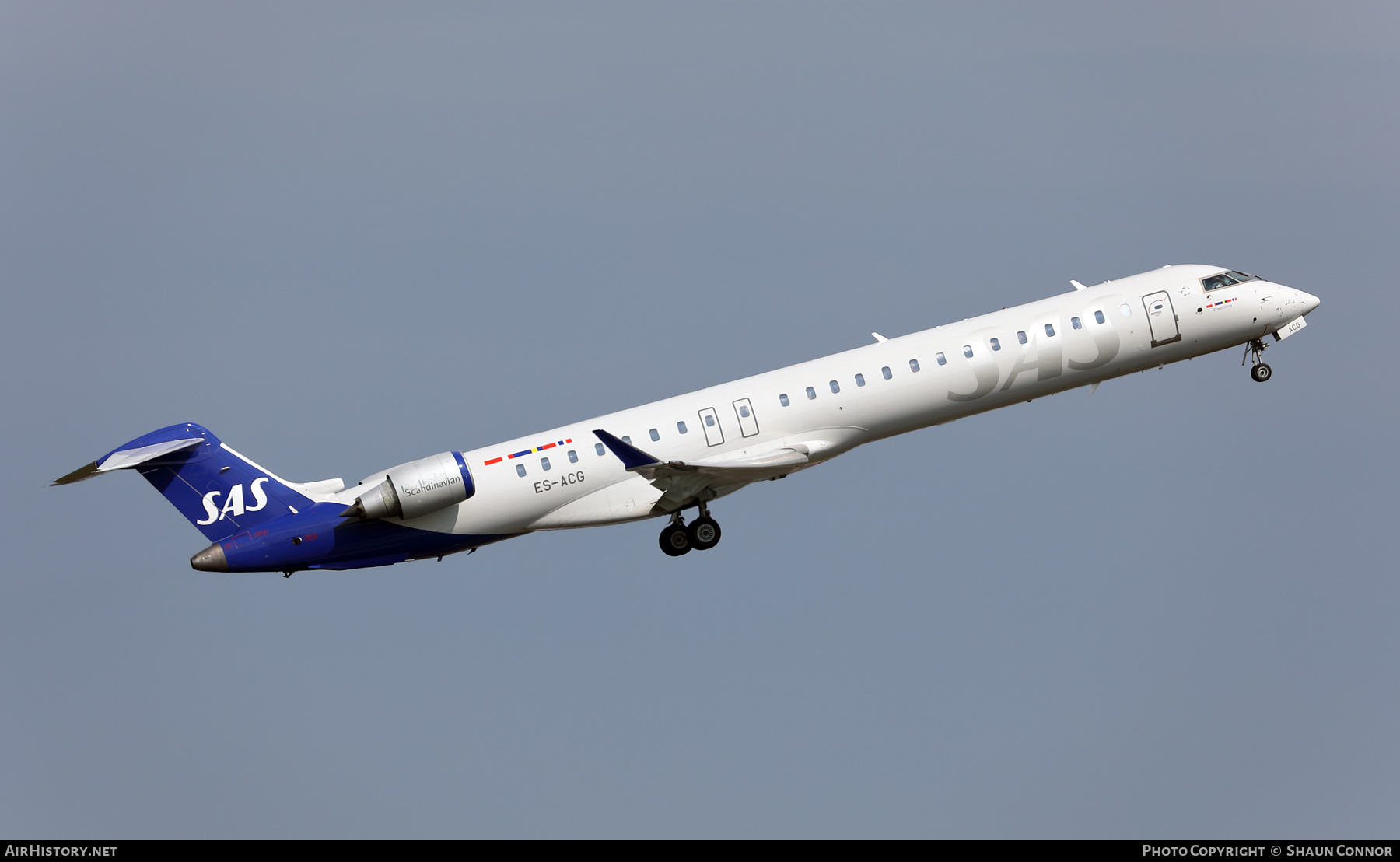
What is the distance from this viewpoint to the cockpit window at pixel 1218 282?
37.8m

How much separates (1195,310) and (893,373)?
753 centimetres

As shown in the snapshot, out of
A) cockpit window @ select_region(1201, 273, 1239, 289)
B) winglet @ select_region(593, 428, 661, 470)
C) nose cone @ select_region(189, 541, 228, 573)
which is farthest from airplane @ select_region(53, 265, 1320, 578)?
cockpit window @ select_region(1201, 273, 1239, 289)

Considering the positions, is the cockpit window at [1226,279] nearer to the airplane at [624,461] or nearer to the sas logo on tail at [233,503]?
the airplane at [624,461]

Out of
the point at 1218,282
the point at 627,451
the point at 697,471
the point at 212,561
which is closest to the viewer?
the point at 627,451

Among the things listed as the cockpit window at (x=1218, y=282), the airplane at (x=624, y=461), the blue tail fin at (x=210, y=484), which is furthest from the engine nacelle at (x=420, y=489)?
the cockpit window at (x=1218, y=282)

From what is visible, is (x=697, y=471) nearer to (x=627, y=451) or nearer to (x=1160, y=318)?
(x=627, y=451)

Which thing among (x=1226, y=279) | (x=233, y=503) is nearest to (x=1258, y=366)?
(x=1226, y=279)

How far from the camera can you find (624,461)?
35.0 meters

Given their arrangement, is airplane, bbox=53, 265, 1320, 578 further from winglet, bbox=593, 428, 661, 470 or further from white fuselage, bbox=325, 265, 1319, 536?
winglet, bbox=593, 428, 661, 470

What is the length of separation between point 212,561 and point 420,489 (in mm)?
5033

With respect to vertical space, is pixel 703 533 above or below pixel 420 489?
below

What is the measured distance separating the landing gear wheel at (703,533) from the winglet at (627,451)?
2873 millimetres

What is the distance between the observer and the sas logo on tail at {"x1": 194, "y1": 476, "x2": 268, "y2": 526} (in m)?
35.8
